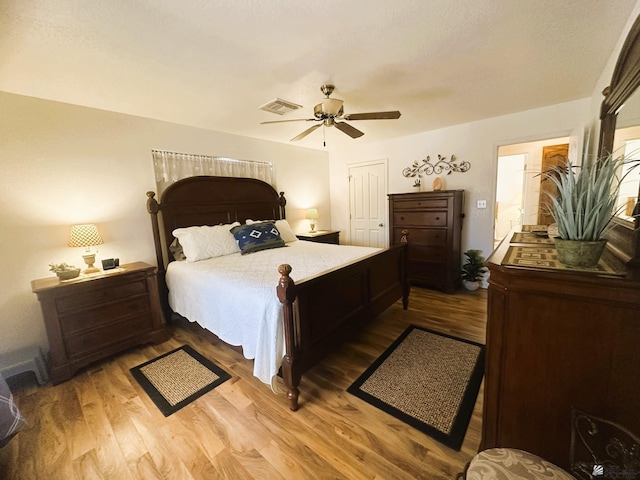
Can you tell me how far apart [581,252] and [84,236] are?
10.9 feet

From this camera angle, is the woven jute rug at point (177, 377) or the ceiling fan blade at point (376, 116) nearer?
the woven jute rug at point (177, 377)

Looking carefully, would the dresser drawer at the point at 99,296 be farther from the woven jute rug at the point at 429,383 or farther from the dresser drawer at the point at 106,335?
the woven jute rug at the point at 429,383

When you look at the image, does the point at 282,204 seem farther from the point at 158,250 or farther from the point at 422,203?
the point at 422,203

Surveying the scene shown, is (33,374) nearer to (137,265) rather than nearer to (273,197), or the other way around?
(137,265)

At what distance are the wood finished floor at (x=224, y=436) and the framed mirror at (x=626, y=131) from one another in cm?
124

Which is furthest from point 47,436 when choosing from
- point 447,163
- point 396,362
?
point 447,163

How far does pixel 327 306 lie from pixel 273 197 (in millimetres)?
2500

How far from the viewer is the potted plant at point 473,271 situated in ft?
11.5

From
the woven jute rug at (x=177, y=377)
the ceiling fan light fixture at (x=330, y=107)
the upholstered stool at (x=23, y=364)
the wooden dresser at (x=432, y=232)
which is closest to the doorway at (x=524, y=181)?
the wooden dresser at (x=432, y=232)

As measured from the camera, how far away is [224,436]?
151 centimetres

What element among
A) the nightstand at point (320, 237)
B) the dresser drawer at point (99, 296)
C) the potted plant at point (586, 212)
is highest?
the potted plant at point (586, 212)

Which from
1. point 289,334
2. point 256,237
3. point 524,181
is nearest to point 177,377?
point 289,334

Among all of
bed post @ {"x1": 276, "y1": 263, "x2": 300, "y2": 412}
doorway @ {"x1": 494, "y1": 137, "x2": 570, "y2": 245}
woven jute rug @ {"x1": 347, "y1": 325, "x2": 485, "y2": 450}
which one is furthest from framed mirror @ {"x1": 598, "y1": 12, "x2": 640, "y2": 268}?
doorway @ {"x1": 494, "y1": 137, "x2": 570, "y2": 245}

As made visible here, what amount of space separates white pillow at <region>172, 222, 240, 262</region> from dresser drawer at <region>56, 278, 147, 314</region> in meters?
0.53
